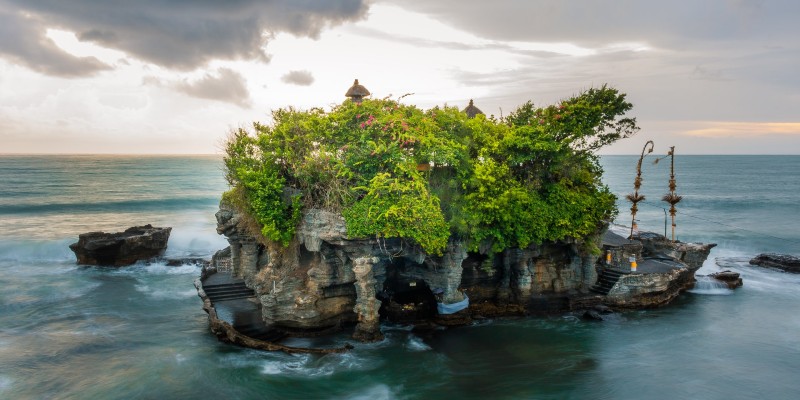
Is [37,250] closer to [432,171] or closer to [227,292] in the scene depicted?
[227,292]

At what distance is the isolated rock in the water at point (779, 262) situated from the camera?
3406 cm

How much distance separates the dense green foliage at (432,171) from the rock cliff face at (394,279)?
1124 millimetres

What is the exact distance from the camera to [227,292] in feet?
77.4

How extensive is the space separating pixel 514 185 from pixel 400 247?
20.7 feet

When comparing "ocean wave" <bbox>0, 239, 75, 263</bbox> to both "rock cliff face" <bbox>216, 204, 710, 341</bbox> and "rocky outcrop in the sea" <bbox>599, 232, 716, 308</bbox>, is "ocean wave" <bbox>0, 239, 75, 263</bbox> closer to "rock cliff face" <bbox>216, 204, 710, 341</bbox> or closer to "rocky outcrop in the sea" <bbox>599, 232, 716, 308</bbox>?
"rock cliff face" <bbox>216, 204, 710, 341</bbox>

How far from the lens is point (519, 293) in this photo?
24844mm

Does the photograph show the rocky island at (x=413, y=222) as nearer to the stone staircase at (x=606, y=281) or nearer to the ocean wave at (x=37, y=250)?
the stone staircase at (x=606, y=281)

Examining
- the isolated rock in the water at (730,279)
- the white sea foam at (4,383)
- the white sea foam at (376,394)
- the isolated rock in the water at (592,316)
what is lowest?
the white sea foam at (376,394)

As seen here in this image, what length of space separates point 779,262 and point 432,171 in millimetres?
29037

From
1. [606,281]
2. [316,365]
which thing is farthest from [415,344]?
[606,281]

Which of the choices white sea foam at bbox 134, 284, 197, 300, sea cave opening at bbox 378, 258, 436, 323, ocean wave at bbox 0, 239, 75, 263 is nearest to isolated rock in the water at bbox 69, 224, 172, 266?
ocean wave at bbox 0, 239, 75, 263

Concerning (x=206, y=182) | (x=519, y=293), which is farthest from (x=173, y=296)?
(x=206, y=182)

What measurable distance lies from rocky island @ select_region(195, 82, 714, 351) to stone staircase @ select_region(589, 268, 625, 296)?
0.22ft

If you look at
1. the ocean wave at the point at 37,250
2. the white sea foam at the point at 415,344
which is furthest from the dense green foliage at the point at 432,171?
the ocean wave at the point at 37,250
